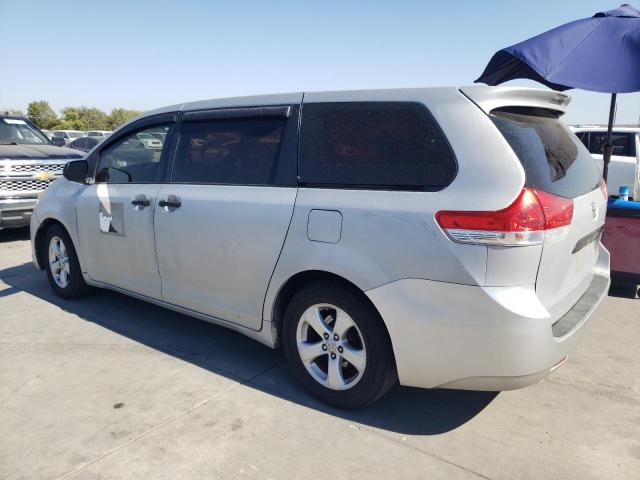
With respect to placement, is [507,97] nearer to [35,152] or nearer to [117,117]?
[35,152]

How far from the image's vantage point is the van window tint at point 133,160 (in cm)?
400

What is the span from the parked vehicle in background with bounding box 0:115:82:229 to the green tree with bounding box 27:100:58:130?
55958 mm

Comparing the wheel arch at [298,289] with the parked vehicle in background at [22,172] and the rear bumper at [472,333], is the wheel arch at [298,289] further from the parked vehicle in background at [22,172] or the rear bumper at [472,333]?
the parked vehicle in background at [22,172]

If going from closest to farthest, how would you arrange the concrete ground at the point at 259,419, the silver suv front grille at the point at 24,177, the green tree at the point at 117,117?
the concrete ground at the point at 259,419
the silver suv front grille at the point at 24,177
the green tree at the point at 117,117

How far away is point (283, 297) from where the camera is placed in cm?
320

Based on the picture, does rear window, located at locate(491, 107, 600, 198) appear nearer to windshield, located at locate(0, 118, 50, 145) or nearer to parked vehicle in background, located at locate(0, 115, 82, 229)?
parked vehicle in background, located at locate(0, 115, 82, 229)

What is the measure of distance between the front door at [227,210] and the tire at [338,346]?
1.03 ft

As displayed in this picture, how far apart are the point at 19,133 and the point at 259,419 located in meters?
8.37

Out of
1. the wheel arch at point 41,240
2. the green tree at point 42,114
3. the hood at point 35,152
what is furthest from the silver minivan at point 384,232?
the green tree at point 42,114

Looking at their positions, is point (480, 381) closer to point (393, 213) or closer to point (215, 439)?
point (393, 213)

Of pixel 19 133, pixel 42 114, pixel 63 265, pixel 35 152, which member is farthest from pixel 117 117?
pixel 63 265

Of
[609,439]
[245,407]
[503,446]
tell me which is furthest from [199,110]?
[609,439]

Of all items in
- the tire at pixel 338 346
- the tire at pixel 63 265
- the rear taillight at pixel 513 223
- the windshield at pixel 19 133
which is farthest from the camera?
the windshield at pixel 19 133

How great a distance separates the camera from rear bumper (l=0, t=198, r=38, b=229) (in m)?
7.28
